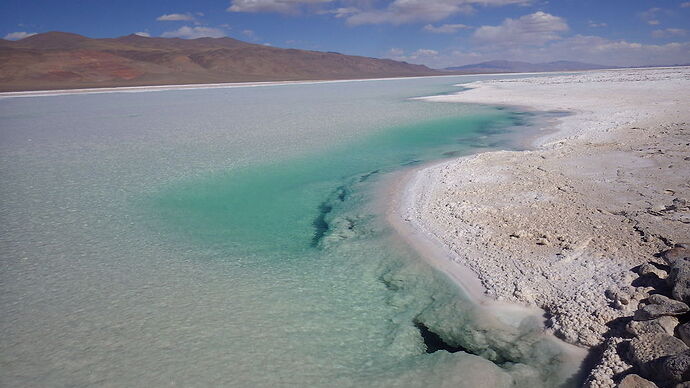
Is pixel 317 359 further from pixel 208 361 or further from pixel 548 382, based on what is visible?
pixel 548 382

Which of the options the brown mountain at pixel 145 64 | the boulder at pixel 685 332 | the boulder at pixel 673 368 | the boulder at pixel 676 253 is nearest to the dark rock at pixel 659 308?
the boulder at pixel 685 332

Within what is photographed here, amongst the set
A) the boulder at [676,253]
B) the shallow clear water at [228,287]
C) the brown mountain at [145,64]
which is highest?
the brown mountain at [145,64]

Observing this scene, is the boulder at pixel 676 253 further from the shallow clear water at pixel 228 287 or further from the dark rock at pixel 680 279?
the shallow clear water at pixel 228 287

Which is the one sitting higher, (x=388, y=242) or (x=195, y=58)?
(x=195, y=58)

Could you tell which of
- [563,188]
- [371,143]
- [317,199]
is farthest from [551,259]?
[371,143]

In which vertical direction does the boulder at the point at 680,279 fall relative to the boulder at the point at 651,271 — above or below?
above

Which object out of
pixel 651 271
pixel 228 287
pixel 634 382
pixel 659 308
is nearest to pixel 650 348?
A: pixel 634 382

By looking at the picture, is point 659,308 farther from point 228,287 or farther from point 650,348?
point 228,287
